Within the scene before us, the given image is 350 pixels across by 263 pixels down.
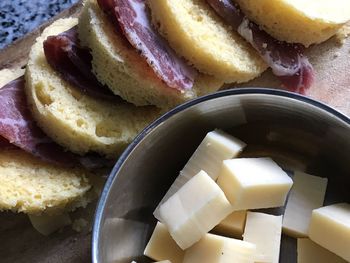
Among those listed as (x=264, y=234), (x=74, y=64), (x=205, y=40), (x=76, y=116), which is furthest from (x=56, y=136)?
(x=264, y=234)

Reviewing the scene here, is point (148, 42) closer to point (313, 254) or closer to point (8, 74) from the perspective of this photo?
point (8, 74)

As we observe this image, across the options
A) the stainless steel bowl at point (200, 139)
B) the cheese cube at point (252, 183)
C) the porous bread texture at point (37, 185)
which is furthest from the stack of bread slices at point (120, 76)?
the cheese cube at point (252, 183)

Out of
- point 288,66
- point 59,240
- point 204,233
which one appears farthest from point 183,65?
point 59,240

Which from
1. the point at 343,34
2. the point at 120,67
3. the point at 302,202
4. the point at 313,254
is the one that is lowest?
the point at 313,254

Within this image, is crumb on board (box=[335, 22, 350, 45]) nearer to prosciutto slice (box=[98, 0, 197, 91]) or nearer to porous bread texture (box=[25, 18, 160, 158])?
prosciutto slice (box=[98, 0, 197, 91])

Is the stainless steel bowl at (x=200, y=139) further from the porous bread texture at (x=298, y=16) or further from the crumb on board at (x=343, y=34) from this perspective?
the crumb on board at (x=343, y=34)

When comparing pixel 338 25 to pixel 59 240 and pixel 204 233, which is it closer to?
pixel 204 233
